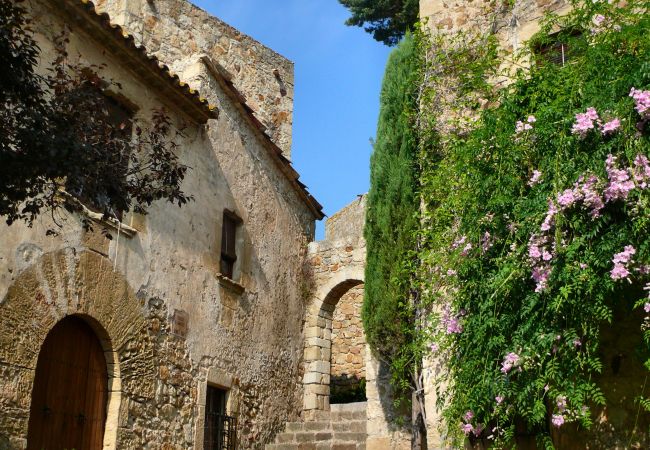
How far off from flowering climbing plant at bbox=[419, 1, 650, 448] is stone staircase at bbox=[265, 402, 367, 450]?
4580 mm

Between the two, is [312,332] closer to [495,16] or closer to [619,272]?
[495,16]

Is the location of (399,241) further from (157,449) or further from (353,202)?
(353,202)

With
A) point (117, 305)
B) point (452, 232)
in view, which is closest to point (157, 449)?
A: point (117, 305)

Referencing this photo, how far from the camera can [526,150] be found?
621cm

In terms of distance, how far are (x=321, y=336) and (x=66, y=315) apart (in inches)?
234

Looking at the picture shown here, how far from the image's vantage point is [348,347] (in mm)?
17062

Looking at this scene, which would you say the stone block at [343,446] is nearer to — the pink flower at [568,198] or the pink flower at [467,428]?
the pink flower at [467,428]

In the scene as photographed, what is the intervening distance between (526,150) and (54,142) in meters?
3.45

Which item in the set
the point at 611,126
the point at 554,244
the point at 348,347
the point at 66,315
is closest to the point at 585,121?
the point at 611,126

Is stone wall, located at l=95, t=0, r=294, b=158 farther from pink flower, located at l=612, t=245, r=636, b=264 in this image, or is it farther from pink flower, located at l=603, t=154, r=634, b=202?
pink flower, located at l=612, t=245, r=636, b=264

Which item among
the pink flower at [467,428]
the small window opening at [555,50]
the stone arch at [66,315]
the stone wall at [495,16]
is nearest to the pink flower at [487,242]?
the pink flower at [467,428]

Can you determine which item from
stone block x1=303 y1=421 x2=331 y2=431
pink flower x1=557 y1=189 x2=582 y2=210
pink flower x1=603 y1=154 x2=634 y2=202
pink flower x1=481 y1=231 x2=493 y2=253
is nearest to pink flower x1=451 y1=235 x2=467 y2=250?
pink flower x1=481 y1=231 x2=493 y2=253

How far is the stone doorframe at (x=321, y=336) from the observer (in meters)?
13.3

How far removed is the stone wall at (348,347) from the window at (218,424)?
536cm
